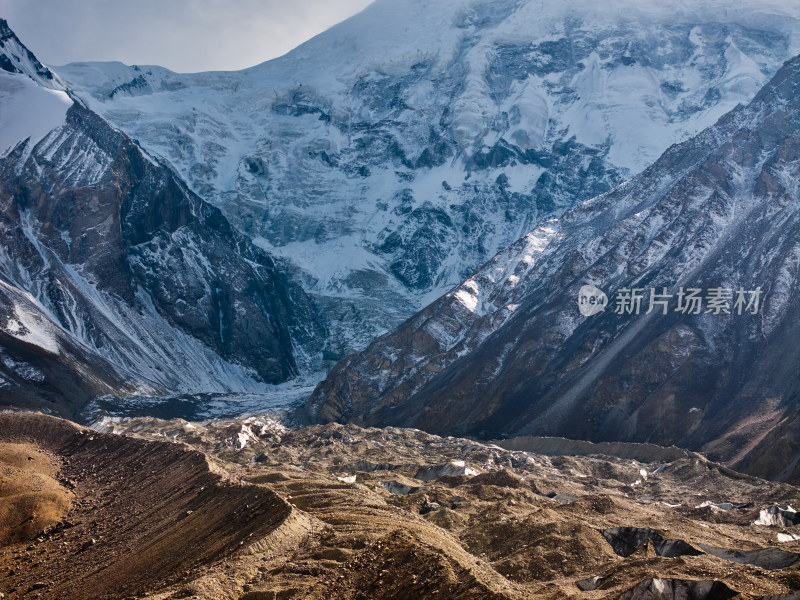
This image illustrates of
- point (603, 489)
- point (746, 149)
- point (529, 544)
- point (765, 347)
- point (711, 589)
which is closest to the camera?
point (711, 589)

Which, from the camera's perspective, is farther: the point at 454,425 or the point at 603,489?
the point at 454,425

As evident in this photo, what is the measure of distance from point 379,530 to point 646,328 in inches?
3610

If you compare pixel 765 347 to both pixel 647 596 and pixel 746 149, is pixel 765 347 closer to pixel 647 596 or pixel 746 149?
pixel 746 149

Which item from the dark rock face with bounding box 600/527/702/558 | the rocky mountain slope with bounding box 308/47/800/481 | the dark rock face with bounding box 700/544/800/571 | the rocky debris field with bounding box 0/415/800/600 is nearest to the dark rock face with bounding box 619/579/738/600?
the rocky debris field with bounding box 0/415/800/600

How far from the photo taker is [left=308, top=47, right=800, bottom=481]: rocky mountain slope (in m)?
102

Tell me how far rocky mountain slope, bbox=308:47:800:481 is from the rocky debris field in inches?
1091

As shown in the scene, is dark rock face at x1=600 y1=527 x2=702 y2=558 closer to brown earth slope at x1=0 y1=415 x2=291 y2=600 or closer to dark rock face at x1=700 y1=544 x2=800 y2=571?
dark rock face at x1=700 y1=544 x2=800 y2=571

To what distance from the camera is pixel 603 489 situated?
63.9 m

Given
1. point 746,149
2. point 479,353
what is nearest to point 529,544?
point 479,353

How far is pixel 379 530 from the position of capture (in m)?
34.7

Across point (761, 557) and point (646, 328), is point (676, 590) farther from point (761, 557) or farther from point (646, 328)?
point (646, 328)

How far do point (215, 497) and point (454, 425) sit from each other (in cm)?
8158

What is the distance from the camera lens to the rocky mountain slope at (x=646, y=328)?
101750 mm

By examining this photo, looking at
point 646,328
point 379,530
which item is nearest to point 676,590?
point 379,530
